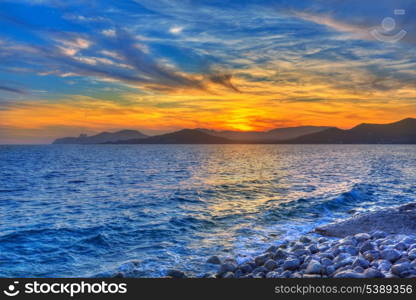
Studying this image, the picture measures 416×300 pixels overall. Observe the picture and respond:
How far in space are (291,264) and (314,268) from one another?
987 mm

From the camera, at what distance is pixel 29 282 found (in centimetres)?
794

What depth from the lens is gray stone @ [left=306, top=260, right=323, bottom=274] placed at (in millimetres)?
9562

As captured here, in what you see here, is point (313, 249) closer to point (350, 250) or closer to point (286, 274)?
point (350, 250)

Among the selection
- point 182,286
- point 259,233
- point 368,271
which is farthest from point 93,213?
point 368,271

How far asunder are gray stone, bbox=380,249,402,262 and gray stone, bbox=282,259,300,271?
2650 millimetres

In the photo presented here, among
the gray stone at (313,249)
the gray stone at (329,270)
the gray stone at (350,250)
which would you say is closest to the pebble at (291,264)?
the gray stone at (329,270)

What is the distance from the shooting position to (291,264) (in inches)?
412

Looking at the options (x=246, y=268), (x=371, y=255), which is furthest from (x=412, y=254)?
(x=246, y=268)

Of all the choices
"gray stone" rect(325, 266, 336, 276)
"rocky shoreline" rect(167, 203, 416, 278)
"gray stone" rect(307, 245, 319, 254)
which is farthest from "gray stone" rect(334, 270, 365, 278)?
"gray stone" rect(307, 245, 319, 254)

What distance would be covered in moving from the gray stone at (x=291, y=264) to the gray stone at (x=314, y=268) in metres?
0.68

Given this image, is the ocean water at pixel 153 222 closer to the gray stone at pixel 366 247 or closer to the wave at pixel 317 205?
the wave at pixel 317 205

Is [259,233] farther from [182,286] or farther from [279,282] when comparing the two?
[182,286]

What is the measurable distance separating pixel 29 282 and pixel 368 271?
28.6ft

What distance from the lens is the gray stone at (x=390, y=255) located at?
1004 centimetres
